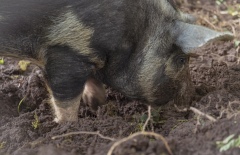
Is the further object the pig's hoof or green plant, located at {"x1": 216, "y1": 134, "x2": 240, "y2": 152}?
the pig's hoof

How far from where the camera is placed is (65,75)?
13.8ft

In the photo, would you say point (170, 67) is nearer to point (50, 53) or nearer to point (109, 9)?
point (109, 9)

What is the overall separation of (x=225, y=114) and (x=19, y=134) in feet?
5.65

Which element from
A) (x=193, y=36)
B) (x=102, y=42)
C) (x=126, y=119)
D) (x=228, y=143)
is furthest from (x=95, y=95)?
(x=228, y=143)

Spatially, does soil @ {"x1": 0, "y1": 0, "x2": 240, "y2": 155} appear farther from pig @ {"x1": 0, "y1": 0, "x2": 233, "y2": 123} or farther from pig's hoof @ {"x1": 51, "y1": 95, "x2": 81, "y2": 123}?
pig @ {"x1": 0, "y1": 0, "x2": 233, "y2": 123}

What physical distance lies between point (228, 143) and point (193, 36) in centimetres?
144

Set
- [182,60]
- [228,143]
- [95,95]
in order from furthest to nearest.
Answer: [95,95] → [182,60] → [228,143]

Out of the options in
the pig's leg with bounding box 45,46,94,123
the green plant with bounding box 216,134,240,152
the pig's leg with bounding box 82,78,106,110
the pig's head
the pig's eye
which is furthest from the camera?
the pig's leg with bounding box 82,78,106,110

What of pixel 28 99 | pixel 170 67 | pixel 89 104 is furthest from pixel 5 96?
pixel 170 67

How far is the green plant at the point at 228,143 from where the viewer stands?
2904 millimetres

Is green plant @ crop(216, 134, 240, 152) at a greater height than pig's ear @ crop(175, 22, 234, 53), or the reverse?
pig's ear @ crop(175, 22, 234, 53)

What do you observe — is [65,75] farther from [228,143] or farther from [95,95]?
[228,143]

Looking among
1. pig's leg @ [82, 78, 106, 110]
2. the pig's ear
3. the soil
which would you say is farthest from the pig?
pig's leg @ [82, 78, 106, 110]

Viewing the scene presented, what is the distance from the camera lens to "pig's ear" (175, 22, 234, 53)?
4020mm
